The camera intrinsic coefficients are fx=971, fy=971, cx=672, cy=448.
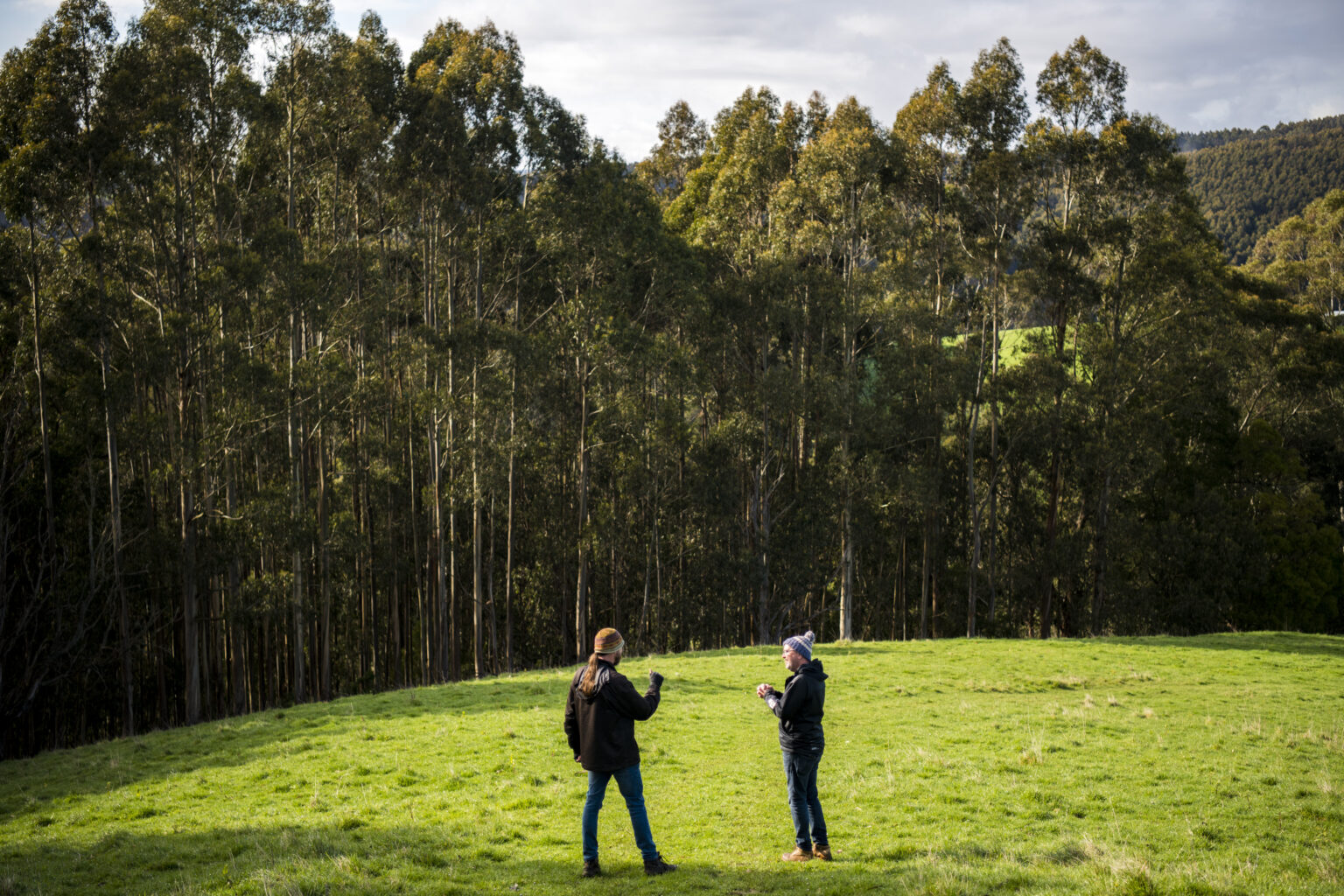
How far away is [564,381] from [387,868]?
108ft

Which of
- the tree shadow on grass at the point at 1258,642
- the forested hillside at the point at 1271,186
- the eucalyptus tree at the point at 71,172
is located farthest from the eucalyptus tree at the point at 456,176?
the forested hillside at the point at 1271,186

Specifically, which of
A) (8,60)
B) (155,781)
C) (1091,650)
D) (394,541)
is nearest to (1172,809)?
(155,781)

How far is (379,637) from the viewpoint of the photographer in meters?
41.0

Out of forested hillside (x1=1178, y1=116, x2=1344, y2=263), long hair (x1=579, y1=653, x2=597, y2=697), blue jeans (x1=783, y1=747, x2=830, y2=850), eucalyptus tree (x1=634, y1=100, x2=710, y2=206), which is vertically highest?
forested hillside (x1=1178, y1=116, x2=1344, y2=263)

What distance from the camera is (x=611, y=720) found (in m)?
8.17

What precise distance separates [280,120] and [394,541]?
638 inches

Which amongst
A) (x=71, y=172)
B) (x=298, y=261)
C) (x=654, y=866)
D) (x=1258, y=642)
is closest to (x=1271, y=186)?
(x=1258, y=642)

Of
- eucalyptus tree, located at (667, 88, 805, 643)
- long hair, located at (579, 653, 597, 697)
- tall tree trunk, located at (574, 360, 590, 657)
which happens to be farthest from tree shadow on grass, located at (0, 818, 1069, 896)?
eucalyptus tree, located at (667, 88, 805, 643)

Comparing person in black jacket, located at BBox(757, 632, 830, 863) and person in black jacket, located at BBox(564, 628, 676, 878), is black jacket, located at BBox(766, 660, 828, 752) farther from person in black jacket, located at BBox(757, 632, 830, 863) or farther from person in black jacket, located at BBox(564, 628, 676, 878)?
person in black jacket, located at BBox(564, 628, 676, 878)

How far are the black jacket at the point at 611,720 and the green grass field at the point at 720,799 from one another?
41.5 inches

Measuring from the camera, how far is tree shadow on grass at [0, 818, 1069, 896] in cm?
818

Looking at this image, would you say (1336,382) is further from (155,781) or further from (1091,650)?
(155,781)

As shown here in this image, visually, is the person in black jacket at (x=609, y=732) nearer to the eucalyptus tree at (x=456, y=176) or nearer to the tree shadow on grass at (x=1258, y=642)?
the eucalyptus tree at (x=456, y=176)

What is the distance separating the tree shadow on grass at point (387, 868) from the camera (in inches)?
322
